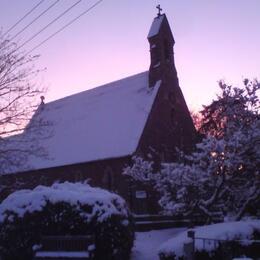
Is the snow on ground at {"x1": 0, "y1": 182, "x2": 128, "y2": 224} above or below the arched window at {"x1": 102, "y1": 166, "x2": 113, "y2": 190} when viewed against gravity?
below

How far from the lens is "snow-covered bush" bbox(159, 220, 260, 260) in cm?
1323

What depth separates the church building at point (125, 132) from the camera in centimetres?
3061

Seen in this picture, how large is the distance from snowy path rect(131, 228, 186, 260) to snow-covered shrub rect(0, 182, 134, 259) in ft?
5.97

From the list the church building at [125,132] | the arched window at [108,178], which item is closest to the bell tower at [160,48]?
the church building at [125,132]

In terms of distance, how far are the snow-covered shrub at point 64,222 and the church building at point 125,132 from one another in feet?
47.9

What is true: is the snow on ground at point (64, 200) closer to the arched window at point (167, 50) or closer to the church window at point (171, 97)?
the church window at point (171, 97)

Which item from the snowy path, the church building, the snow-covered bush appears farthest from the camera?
the church building

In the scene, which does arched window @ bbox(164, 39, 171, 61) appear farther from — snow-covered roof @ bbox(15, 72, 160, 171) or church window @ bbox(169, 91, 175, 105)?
church window @ bbox(169, 91, 175, 105)

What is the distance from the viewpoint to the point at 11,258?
14891 mm

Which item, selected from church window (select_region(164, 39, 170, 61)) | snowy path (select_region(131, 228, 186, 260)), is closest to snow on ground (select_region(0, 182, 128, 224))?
snowy path (select_region(131, 228, 186, 260))

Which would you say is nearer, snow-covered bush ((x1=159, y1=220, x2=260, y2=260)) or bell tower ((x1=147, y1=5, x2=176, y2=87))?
snow-covered bush ((x1=159, y1=220, x2=260, y2=260))

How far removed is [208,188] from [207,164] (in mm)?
991

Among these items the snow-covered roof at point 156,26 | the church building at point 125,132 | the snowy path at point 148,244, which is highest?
the snow-covered roof at point 156,26

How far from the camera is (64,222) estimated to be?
1478 centimetres
